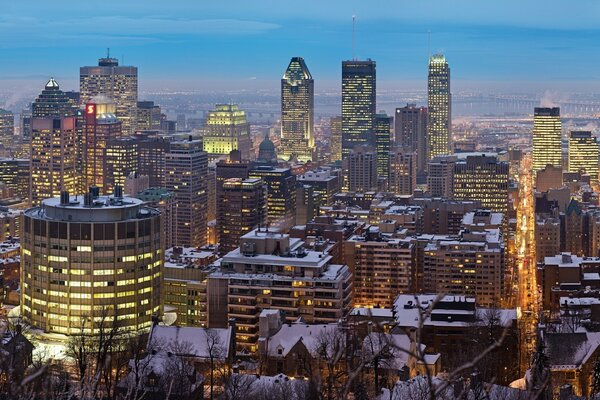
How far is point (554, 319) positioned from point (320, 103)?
59243mm

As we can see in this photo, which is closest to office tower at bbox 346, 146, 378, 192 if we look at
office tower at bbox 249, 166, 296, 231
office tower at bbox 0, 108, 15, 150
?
office tower at bbox 249, 166, 296, 231

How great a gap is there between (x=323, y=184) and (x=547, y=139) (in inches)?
916

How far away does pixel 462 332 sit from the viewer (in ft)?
72.2

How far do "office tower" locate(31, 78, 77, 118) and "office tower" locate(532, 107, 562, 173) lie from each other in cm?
3068

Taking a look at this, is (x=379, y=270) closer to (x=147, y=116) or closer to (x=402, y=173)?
(x=402, y=173)

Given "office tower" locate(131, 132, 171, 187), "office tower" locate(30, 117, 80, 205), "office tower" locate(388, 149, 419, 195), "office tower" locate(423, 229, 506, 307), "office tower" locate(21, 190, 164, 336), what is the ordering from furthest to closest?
"office tower" locate(388, 149, 419, 195), "office tower" locate(131, 132, 171, 187), "office tower" locate(30, 117, 80, 205), "office tower" locate(423, 229, 506, 307), "office tower" locate(21, 190, 164, 336)

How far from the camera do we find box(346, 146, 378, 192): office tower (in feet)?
206

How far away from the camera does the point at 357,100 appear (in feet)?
256

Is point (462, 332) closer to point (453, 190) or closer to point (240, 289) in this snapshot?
point (240, 289)

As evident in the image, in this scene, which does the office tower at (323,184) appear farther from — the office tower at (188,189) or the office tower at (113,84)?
the office tower at (113,84)

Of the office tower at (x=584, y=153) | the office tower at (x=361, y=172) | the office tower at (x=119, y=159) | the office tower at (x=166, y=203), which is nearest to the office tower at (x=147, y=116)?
the office tower at (x=119, y=159)

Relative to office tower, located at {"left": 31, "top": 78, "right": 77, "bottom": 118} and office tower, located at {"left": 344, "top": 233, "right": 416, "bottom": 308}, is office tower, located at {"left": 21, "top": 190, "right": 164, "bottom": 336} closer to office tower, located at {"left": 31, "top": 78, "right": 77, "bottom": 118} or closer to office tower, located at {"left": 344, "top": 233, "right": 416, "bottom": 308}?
office tower, located at {"left": 344, "top": 233, "right": 416, "bottom": 308}

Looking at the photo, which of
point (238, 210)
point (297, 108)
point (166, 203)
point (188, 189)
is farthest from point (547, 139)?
point (238, 210)

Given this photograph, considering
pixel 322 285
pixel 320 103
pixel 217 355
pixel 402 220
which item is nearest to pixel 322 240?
pixel 322 285
